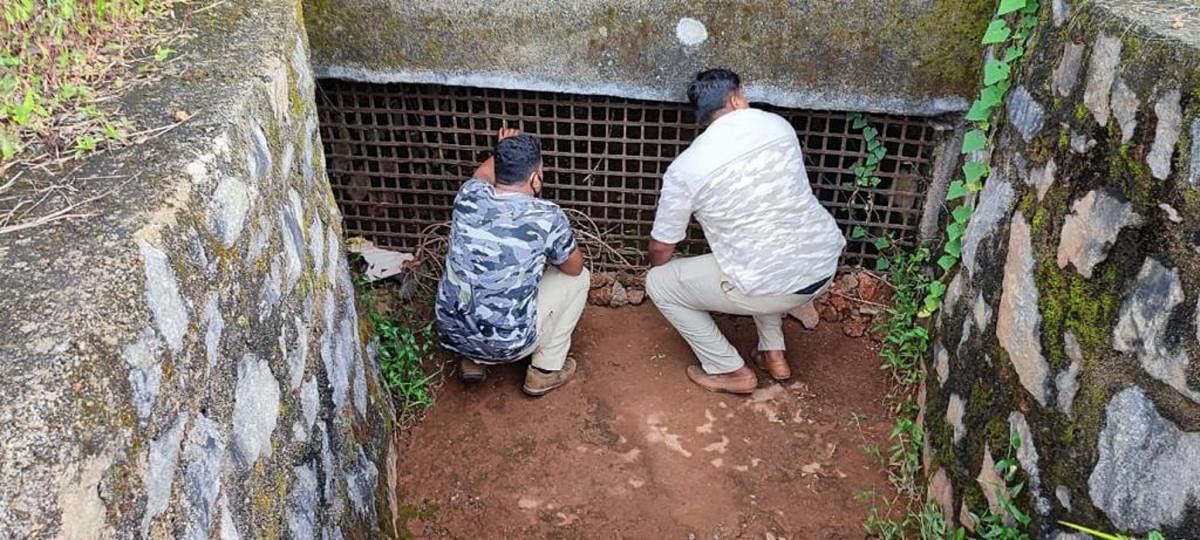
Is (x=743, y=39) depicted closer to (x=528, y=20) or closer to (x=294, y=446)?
(x=528, y=20)

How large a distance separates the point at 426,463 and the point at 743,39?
1.89 metres

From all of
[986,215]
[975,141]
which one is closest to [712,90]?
[975,141]

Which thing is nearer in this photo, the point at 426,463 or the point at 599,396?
the point at 426,463

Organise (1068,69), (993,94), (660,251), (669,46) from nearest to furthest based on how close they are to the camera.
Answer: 1. (1068,69)
2. (993,94)
3. (669,46)
4. (660,251)

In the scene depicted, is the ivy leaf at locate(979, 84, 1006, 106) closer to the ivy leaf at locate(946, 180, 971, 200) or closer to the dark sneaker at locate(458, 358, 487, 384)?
the ivy leaf at locate(946, 180, 971, 200)

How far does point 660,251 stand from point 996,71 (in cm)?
129

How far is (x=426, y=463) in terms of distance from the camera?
3324mm

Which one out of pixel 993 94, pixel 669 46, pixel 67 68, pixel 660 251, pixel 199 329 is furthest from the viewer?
pixel 660 251

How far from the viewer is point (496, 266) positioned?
10.6 ft

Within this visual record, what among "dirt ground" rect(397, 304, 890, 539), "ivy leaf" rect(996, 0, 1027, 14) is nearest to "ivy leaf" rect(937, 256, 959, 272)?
"dirt ground" rect(397, 304, 890, 539)

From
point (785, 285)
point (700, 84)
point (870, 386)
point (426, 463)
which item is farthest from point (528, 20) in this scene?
point (870, 386)

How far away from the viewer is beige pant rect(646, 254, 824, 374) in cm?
344

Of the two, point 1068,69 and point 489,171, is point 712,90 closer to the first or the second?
point 489,171

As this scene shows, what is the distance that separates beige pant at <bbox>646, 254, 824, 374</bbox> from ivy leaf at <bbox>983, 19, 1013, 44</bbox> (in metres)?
1.07
